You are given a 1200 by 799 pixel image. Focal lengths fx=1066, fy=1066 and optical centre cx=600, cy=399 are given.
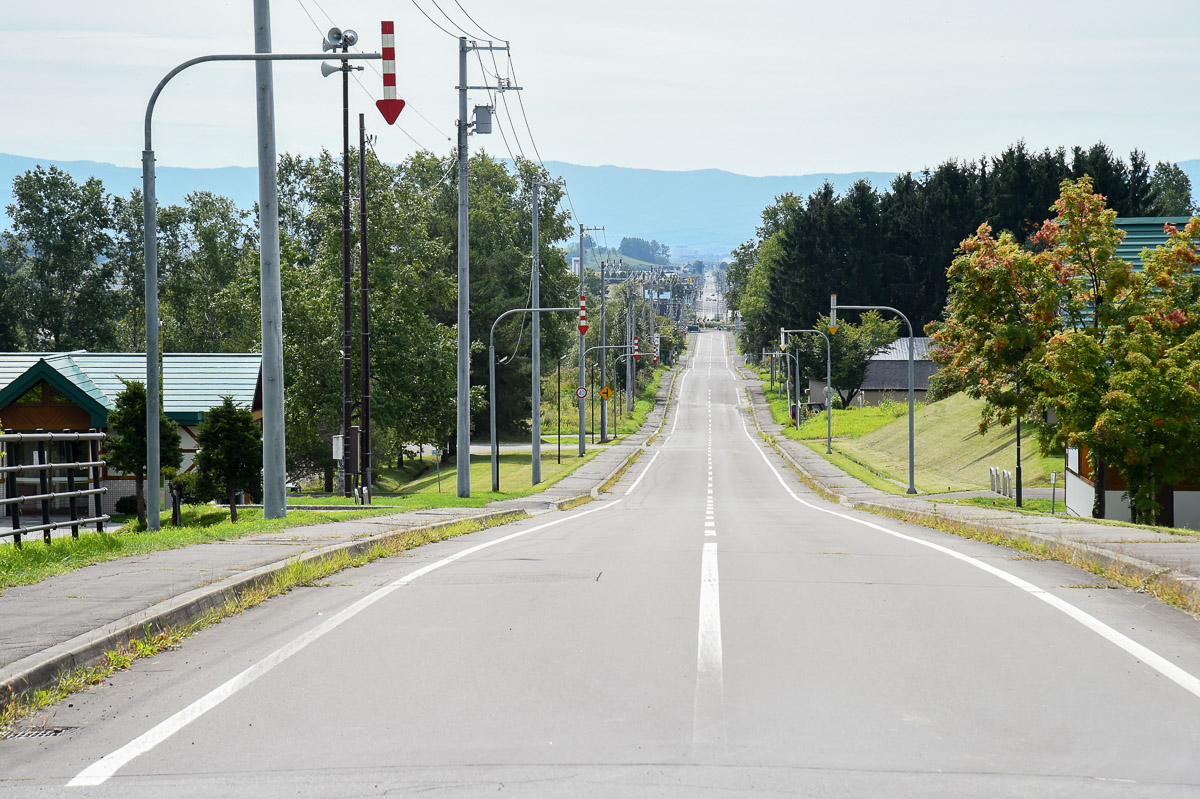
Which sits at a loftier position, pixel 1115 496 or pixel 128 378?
pixel 128 378

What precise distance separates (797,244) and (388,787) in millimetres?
107865

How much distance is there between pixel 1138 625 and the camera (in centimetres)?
770

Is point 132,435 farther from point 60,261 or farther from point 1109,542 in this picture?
point 60,261

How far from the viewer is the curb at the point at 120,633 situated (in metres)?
5.92

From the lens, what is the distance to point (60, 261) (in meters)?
73.1

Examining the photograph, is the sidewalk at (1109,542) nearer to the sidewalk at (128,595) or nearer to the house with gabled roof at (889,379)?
the sidewalk at (128,595)

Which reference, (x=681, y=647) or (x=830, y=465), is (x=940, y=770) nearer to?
(x=681, y=647)

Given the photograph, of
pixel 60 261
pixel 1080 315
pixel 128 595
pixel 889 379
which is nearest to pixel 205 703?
pixel 128 595

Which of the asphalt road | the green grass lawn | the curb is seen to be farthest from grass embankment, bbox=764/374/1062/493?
the curb

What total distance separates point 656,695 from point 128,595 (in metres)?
4.71

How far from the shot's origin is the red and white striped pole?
528 inches

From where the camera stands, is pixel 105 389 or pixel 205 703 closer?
pixel 205 703

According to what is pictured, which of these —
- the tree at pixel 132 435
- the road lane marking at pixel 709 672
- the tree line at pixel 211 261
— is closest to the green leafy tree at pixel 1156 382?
the road lane marking at pixel 709 672

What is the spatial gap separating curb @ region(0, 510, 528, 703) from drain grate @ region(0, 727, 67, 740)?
0.33 m
